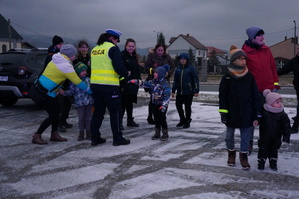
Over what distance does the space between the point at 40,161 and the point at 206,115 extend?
4.96 metres

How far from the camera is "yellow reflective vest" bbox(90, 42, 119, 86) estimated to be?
512cm

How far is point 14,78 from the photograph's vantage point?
8875 millimetres

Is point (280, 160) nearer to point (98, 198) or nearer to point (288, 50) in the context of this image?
point (98, 198)

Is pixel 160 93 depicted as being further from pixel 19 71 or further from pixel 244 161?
pixel 19 71

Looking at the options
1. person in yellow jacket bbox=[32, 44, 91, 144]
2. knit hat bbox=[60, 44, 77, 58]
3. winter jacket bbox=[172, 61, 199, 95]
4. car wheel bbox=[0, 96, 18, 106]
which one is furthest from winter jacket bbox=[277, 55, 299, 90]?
car wheel bbox=[0, 96, 18, 106]

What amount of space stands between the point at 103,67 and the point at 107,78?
19 centimetres

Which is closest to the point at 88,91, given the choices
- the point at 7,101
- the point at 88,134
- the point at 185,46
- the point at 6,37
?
the point at 88,134

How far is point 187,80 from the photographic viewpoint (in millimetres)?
6863

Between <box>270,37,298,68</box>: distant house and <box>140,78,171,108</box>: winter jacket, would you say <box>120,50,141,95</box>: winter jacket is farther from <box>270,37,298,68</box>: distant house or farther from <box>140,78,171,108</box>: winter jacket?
<box>270,37,298,68</box>: distant house

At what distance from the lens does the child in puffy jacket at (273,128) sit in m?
4.05

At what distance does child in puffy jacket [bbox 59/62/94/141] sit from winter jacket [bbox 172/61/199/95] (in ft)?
6.86

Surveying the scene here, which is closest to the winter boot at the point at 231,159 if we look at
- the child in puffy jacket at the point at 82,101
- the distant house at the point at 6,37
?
the child in puffy jacket at the point at 82,101

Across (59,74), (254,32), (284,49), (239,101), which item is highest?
(284,49)

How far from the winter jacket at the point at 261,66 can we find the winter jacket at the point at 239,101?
2.03ft
